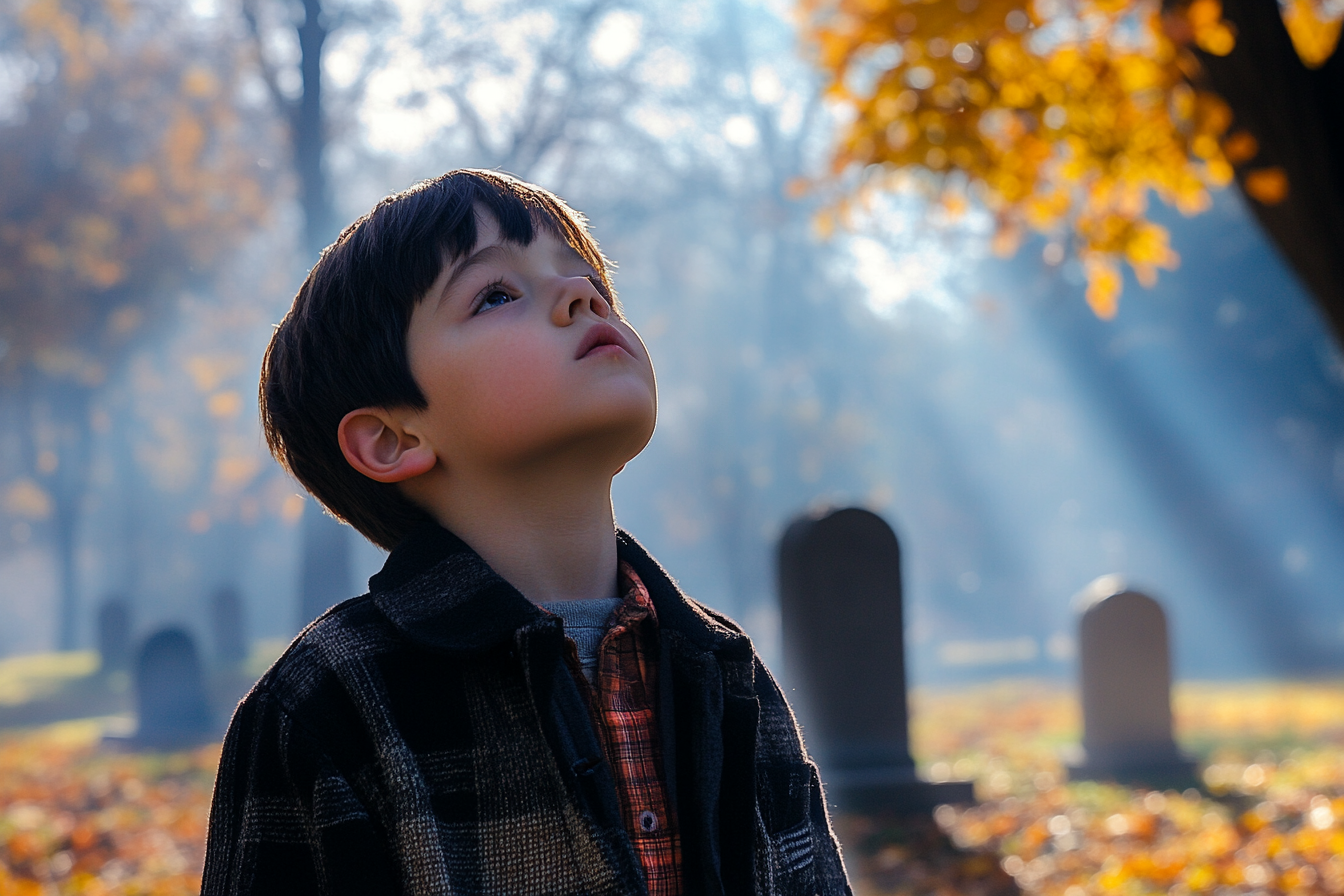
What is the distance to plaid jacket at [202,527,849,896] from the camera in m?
1.26

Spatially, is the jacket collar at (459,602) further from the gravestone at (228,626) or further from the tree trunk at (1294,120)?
the gravestone at (228,626)

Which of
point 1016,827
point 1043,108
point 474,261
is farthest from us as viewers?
point 1016,827

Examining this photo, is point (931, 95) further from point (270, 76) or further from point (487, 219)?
point (270, 76)

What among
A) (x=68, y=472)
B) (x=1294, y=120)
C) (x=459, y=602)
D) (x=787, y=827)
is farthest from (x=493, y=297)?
(x=68, y=472)

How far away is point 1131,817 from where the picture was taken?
678 centimetres

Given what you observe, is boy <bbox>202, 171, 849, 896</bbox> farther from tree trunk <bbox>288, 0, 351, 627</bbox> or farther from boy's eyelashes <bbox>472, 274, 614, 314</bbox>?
tree trunk <bbox>288, 0, 351, 627</bbox>

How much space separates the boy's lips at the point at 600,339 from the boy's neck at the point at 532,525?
0.57 feet

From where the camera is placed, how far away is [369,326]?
5.08 ft

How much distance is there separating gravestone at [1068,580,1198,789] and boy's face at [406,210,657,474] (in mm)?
8524

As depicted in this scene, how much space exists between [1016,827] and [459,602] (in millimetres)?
6034

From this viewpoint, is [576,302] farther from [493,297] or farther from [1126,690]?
[1126,690]

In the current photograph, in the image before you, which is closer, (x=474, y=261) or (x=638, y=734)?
(x=638, y=734)

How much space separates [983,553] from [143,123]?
1233 inches

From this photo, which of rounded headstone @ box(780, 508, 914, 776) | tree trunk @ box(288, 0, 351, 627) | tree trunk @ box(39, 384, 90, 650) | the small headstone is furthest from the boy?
tree trunk @ box(39, 384, 90, 650)
